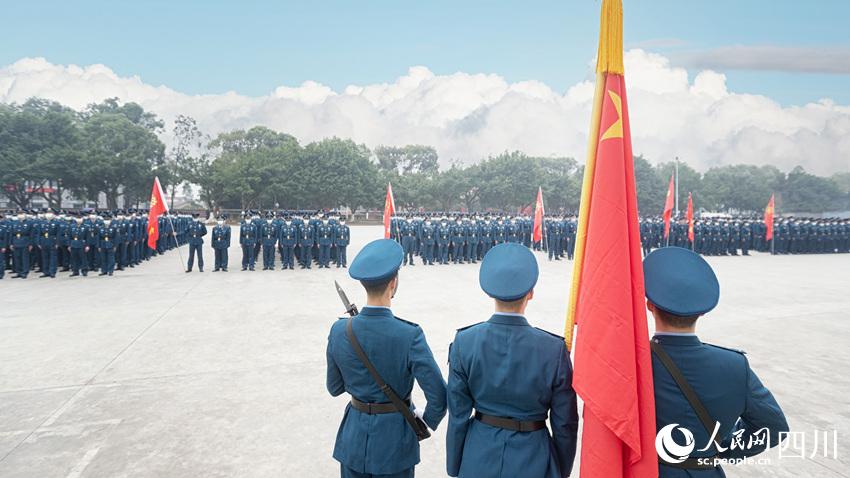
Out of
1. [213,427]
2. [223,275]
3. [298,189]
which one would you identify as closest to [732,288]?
[213,427]

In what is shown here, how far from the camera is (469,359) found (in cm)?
209

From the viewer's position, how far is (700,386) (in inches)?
72.4

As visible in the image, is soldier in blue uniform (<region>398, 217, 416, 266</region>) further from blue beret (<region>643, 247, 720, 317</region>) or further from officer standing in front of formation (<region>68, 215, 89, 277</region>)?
blue beret (<region>643, 247, 720, 317</region>)

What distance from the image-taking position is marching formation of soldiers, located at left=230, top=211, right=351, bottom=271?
13.3 meters

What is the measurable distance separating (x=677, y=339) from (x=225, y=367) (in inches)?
197

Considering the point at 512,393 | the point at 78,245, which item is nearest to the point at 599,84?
the point at 512,393

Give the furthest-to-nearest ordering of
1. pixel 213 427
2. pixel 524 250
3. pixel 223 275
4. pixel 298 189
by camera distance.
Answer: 1. pixel 298 189
2. pixel 223 275
3. pixel 213 427
4. pixel 524 250

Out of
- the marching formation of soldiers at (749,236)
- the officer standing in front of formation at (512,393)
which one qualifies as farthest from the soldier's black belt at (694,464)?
the marching formation of soldiers at (749,236)

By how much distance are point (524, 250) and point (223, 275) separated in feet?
38.1

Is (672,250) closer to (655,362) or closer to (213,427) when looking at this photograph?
(655,362)

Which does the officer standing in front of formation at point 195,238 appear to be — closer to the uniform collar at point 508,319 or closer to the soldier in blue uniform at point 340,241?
the soldier in blue uniform at point 340,241

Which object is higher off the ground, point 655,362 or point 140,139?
point 140,139

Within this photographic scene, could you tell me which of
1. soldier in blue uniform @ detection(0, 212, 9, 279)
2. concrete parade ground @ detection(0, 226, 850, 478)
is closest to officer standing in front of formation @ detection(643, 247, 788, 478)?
concrete parade ground @ detection(0, 226, 850, 478)

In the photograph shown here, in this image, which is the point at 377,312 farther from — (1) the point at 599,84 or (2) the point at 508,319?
(1) the point at 599,84
